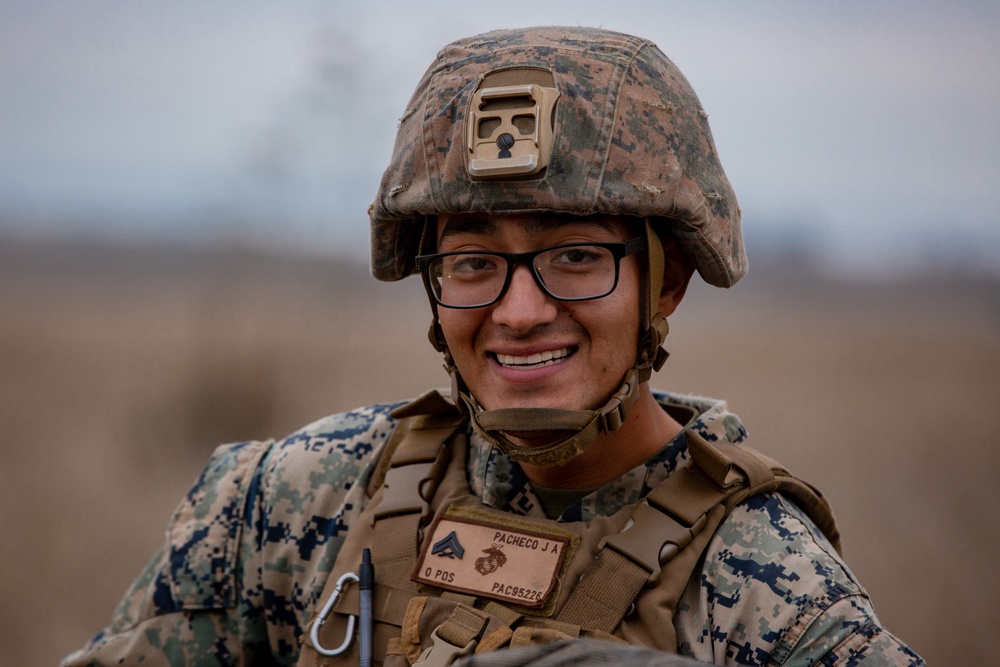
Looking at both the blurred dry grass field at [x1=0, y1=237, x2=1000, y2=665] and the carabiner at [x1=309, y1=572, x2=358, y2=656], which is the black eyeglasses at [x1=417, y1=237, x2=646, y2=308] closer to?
the carabiner at [x1=309, y1=572, x2=358, y2=656]

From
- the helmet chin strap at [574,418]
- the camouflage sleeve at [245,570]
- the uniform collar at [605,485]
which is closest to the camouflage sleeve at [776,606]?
the uniform collar at [605,485]

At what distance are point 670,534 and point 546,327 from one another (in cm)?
66

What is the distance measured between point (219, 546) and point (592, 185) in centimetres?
176

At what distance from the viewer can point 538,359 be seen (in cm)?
320

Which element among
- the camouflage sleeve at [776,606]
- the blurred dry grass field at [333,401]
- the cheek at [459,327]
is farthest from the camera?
the blurred dry grass field at [333,401]

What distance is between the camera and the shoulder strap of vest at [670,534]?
3047mm

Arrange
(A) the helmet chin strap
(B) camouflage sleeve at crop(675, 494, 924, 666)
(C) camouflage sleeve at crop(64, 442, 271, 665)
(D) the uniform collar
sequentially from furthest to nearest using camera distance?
(C) camouflage sleeve at crop(64, 442, 271, 665) → (D) the uniform collar → (A) the helmet chin strap → (B) camouflage sleeve at crop(675, 494, 924, 666)

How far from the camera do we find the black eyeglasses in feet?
10.4

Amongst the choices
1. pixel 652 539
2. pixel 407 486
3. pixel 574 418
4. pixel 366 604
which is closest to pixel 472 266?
pixel 574 418

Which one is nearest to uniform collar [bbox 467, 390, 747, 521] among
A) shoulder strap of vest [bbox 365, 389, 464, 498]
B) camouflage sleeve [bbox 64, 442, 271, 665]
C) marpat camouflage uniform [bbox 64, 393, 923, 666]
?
marpat camouflage uniform [bbox 64, 393, 923, 666]

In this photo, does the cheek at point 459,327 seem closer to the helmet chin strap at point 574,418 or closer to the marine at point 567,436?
the marine at point 567,436

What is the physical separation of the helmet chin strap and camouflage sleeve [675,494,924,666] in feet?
1.47

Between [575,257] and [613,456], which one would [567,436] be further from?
[575,257]

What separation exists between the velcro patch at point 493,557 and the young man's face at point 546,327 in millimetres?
364
